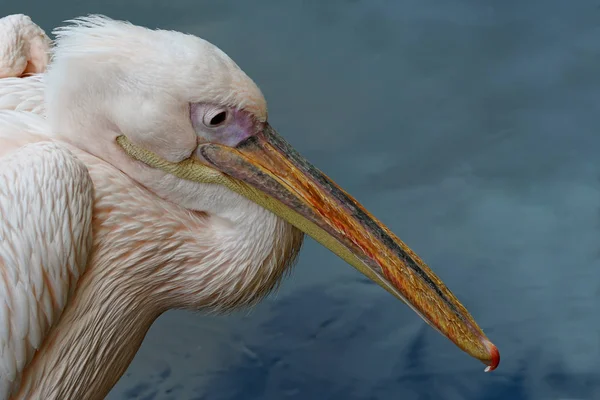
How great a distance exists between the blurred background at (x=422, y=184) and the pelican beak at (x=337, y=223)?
177 cm

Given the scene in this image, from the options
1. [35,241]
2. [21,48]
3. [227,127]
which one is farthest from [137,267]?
[21,48]

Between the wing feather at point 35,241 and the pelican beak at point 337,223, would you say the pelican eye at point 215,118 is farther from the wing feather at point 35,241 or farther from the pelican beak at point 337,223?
the wing feather at point 35,241

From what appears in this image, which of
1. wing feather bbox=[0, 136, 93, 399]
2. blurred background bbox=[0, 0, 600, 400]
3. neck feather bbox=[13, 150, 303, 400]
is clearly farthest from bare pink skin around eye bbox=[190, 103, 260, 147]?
blurred background bbox=[0, 0, 600, 400]

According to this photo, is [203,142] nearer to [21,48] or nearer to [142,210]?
[142,210]

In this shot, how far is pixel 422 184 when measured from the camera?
539cm

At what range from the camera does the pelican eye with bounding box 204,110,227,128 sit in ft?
8.89

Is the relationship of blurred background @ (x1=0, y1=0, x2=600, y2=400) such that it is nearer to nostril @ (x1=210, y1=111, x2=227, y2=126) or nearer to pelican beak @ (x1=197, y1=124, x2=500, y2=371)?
pelican beak @ (x1=197, y1=124, x2=500, y2=371)

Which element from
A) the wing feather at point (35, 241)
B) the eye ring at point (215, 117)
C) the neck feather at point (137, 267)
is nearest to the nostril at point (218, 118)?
the eye ring at point (215, 117)

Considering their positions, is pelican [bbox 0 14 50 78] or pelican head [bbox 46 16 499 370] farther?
pelican [bbox 0 14 50 78]

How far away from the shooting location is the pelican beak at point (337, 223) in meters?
2.79

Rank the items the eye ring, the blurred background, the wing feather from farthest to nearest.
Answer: the blurred background
the eye ring
the wing feather

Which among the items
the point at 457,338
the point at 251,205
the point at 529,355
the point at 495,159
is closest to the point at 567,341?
the point at 529,355

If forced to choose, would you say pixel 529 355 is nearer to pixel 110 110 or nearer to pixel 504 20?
pixel 504 20

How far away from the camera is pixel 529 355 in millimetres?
4707
